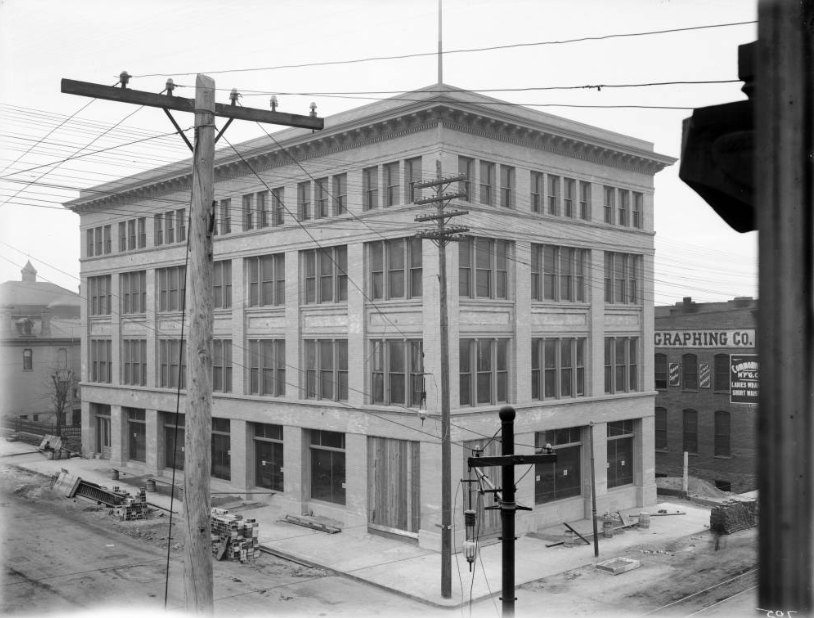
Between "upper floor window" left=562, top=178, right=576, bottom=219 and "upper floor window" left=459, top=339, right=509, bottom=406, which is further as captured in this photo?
"upper floor window" left=562, top=178, right=576, bottom=219

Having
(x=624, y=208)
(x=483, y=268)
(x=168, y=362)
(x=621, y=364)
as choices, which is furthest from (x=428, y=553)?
(x=168, y=362)

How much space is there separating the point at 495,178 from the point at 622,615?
1618cm

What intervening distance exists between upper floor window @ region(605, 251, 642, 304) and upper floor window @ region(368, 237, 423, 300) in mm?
10326

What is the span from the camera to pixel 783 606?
1.98 meters

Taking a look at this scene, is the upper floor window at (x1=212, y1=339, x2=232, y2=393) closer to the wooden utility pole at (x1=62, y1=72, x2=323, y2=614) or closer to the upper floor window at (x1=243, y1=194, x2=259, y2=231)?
the upper floor window at (x1=243, y1=194, x2=259, y2=231)

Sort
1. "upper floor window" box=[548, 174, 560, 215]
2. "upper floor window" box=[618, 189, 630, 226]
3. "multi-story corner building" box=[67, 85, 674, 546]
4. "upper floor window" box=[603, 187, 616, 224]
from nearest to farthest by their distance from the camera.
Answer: "multi-story corner building" box=[67, 85, 674, 546]
"upper floor window" box=[548, 174, 560, 215]
"upper floor window" box=[603, 187, 616, 224]
"upper floor window" box=[618, 189, 630, 226]

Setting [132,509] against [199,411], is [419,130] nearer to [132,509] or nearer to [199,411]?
[199,411]

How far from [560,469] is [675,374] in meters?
20.0

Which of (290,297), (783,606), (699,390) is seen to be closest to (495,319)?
(290,297)

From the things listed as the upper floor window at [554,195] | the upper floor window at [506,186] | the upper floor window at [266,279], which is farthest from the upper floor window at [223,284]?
the upper floor window at [554,195]

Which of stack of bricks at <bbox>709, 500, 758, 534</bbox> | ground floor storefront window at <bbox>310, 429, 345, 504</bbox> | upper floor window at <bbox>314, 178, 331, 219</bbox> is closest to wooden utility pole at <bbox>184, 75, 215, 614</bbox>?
ground floor storefront window at <bbox>310, 429, 345, 504</bbox>

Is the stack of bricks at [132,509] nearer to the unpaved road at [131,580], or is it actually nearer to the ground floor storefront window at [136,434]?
the unpaved road at [131,580]

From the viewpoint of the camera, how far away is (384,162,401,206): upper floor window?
29078 millimetres

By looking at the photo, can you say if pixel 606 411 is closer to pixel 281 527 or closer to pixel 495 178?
pixel 495 178
